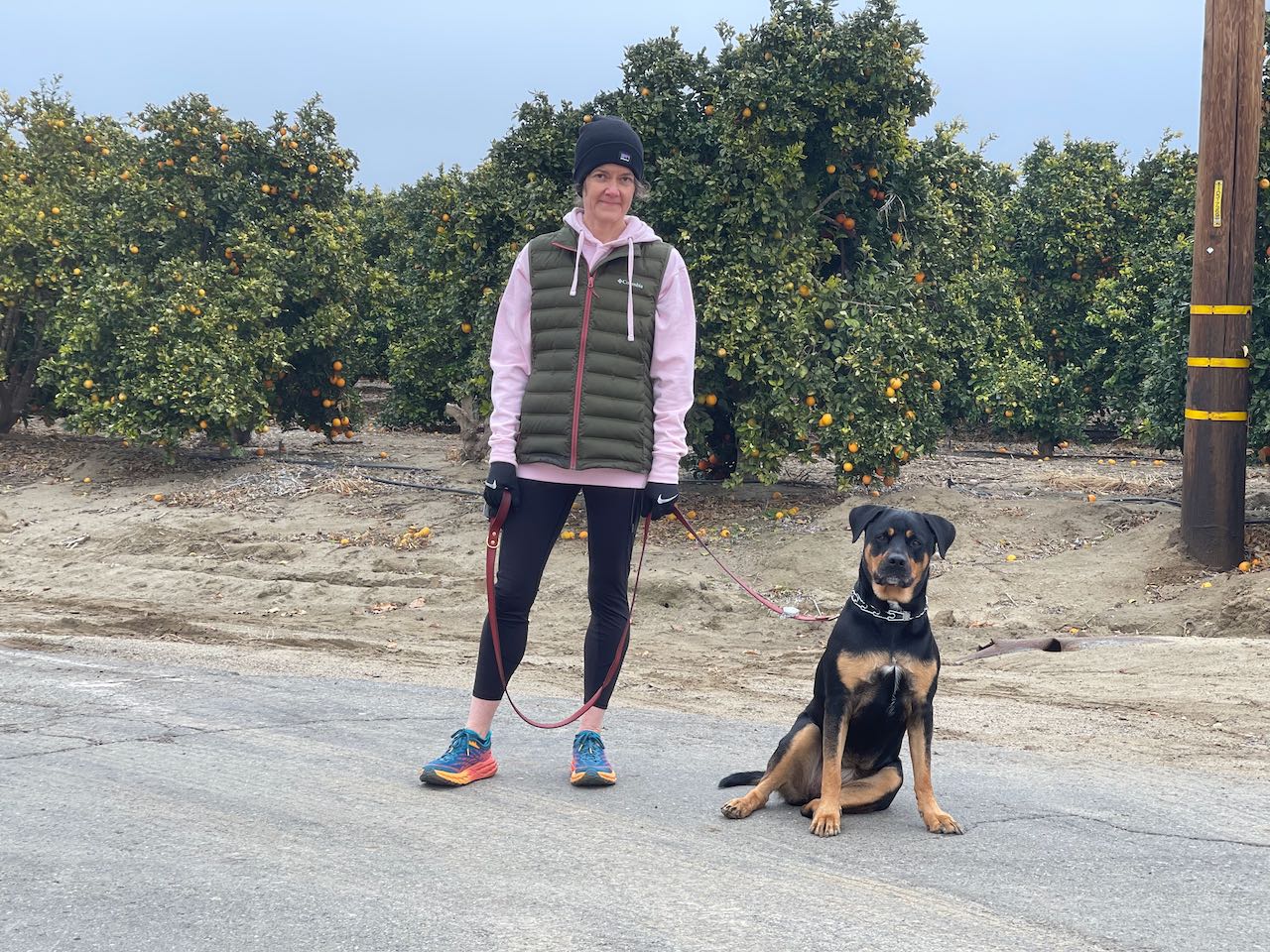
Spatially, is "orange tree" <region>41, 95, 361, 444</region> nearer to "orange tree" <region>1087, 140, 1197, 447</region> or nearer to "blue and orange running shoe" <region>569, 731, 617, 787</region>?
"orange tree" <region>1087, 140, 1197, 447</region>

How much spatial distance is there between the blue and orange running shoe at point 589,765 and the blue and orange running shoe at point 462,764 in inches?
13.6

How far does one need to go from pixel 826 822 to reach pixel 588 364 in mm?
1823

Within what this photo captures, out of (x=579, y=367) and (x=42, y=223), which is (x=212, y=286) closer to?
(x=42, y=223)

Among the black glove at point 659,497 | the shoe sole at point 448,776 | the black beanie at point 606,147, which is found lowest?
the shoe sole at point 448,776

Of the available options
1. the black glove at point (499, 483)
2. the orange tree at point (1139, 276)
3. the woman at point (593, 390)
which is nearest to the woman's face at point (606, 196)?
the woman at point (593, 390)

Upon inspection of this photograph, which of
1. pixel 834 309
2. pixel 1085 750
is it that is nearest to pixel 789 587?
pixel 834 309

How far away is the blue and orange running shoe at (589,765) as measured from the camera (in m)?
4.97

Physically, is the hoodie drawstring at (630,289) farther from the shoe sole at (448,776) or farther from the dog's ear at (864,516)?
the shoe sole at (448,776)

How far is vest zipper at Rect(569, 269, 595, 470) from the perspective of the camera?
15.5 ft

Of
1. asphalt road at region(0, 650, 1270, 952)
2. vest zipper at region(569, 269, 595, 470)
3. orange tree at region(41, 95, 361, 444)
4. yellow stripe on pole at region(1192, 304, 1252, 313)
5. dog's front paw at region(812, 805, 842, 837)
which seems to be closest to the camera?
asphalt road at region(0, 650, 1270, 952)

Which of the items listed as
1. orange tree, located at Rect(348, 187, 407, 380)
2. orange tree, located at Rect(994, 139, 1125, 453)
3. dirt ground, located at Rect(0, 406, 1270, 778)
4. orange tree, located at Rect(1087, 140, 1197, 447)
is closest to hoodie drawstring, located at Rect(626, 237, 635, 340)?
dirt ground, located at Rect(0, 406, 1270, 778)

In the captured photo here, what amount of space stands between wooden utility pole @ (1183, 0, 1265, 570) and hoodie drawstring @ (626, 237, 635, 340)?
6905 mm

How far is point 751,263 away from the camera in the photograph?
11.8 m

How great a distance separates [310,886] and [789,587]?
689cm
